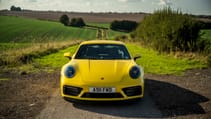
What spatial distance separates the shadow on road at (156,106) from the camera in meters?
6.07

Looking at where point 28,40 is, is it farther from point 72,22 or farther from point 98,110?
point 72,22

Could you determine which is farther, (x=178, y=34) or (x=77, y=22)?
(x=77, y=22)

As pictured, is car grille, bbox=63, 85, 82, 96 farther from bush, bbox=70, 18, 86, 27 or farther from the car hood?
bush, bbox=70, 18, 86, 27

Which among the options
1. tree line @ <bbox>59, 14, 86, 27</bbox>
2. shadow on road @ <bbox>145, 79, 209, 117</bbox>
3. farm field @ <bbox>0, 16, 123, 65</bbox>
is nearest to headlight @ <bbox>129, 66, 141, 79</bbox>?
shadow on road @ <bbox>145, 79, 209, 117</bbox>

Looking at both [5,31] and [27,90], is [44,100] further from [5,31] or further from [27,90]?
[5,31]

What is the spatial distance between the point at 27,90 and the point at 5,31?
134ft

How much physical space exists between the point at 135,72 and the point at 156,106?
2.86 feet

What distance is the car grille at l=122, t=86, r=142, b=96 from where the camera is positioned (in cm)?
636

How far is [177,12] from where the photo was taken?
22328mm

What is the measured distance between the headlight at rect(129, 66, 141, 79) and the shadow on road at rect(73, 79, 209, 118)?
63 centimetres

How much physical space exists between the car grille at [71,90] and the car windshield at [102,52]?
1.35m

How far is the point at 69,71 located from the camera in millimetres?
6676

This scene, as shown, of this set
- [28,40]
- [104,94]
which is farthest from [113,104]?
[28,40]

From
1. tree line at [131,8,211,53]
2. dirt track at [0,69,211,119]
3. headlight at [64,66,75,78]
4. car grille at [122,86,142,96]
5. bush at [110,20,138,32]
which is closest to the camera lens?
dirt track at [0,69,211,119]
